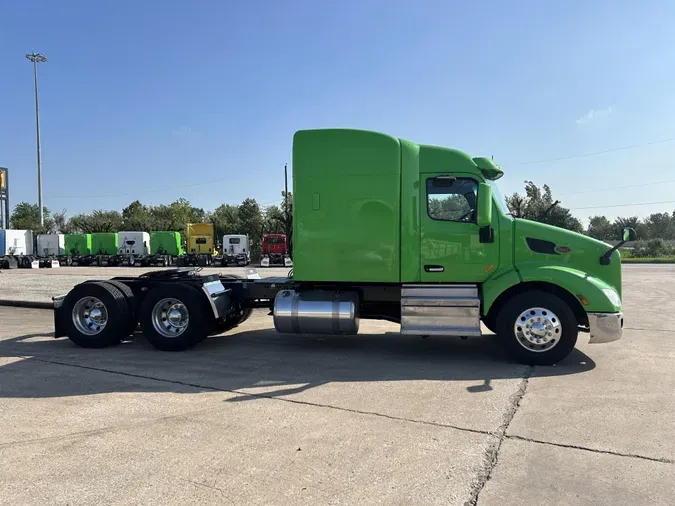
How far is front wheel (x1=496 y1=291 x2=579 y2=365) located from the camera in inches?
243

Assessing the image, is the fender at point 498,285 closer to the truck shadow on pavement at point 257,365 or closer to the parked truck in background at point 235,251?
the truck shadow on pavement at point 257,365

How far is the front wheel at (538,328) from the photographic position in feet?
20.3

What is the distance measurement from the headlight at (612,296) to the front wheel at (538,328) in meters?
0.52

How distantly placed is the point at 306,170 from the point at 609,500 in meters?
5.27

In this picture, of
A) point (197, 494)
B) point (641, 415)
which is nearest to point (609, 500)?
point (641, 415)

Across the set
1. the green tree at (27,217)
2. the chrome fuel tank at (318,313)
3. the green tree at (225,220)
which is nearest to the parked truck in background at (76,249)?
the green tree at (225,220)

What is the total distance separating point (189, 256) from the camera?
39.8 m

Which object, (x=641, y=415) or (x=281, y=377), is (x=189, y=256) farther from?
(x=641, y=415)

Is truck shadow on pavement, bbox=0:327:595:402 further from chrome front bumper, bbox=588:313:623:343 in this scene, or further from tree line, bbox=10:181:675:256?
tree line, bbox=10:181:675:256

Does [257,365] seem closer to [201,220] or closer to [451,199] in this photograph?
[451,199]

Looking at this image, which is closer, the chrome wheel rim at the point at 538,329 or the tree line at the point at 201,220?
the chrome wheel rim at the point at 538,329

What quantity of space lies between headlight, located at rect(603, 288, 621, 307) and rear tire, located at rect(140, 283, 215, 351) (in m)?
5.73

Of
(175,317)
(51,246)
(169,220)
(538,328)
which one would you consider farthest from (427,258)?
(169,220)

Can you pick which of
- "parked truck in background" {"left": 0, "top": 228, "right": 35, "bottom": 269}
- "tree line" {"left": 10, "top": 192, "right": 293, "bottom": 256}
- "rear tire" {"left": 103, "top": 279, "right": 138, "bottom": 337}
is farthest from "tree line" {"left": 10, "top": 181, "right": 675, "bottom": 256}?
"rear tire" {"left": 103, "top": 279, "right": 138, "bottom": 337}
